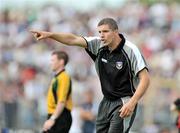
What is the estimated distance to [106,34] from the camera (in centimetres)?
790

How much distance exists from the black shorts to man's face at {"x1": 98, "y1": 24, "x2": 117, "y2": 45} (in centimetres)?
76

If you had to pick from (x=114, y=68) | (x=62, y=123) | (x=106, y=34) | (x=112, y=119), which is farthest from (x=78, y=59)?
(x=106, y=34)

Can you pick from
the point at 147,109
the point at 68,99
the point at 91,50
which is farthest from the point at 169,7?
the point at 91,50

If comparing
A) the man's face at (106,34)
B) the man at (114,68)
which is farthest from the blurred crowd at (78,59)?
the man's face at (106,34)

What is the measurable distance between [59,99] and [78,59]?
592 centimetres

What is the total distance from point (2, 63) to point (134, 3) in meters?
3.54

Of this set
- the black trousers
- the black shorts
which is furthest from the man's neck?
the black trousers

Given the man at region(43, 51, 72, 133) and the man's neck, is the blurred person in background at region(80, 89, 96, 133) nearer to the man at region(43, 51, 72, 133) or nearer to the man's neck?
the man at region(43, 51, 72, 133)

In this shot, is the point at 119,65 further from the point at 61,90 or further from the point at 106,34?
the point at 61,90

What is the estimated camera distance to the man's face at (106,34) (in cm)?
788

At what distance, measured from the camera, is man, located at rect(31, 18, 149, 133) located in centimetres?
792

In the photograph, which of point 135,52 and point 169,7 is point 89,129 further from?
point 135,52

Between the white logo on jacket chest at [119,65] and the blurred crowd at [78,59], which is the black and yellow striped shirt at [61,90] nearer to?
the white logo on jacket chest at [119,65]

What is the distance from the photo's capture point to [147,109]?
1529cm
